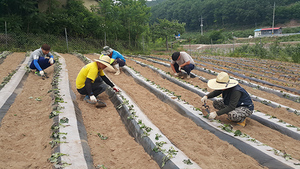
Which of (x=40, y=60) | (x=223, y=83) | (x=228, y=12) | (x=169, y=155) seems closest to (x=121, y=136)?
(x=169, y=155)

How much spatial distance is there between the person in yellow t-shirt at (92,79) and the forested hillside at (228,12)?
63788 millimetres

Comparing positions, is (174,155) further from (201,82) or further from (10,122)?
(201,82)

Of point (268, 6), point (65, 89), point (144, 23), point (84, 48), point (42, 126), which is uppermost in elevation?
point (268, 6)

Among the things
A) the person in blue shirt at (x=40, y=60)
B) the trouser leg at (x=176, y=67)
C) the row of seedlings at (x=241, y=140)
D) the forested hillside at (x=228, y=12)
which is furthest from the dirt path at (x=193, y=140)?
the forested hillside at (x=228, y=12)

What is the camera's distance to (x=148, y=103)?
4.74 m

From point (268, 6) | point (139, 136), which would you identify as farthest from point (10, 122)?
point (268, 6)

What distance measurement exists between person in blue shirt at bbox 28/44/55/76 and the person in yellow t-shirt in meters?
2.38

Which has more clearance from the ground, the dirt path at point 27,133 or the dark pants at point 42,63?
the dark pants at point 42,63

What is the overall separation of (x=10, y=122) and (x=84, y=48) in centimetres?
1291

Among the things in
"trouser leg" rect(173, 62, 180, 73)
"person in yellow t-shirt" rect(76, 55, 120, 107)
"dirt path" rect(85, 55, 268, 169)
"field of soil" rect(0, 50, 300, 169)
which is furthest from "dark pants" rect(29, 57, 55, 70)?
"trouser leg" rect(173, 62, 180, 73)

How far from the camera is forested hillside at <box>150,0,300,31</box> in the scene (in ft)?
184

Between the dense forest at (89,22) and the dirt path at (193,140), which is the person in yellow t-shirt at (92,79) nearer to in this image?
the dirt path at (193,140)

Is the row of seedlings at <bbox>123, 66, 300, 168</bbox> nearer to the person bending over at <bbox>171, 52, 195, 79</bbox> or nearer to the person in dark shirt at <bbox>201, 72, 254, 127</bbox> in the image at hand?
the person in dark shirt at <bbox>201, 72, 254, 127</bbox>

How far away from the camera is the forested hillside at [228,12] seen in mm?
55969
